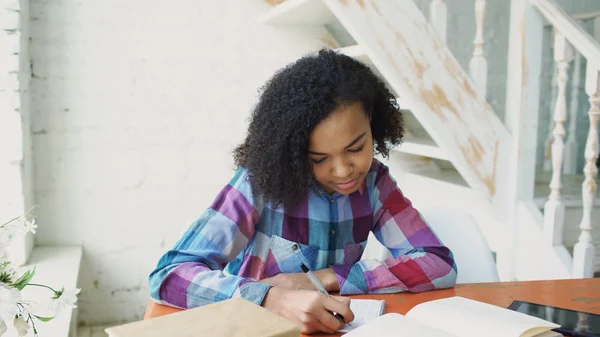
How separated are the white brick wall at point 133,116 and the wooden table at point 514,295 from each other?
4.88 ft

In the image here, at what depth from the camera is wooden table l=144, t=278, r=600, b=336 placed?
3.40ft

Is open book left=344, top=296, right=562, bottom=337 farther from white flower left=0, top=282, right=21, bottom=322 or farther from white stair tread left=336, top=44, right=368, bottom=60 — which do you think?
white stair tread left=336, top=44, right=368, bottom=60

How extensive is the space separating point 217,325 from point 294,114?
552 mm

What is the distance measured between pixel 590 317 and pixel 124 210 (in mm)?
1986

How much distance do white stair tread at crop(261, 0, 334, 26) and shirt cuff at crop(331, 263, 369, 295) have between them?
1.28m

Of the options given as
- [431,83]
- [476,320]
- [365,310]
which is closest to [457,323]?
[476,320]

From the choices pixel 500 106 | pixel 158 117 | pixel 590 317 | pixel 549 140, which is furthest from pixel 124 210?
pixel 549 140

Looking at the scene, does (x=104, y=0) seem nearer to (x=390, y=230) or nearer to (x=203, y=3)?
(x=203, y=3)

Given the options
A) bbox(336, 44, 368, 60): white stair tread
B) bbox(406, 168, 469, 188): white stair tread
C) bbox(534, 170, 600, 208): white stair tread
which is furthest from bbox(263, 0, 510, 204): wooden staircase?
bbox(406, 168, 469, 188): white stair tread

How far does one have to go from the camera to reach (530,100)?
79.7 inches

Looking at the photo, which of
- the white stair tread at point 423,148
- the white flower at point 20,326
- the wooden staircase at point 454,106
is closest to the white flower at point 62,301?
the white flower at point 20,326

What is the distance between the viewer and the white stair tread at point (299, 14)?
2184 mm

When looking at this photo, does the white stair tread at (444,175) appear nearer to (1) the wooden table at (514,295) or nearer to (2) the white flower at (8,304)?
(1) the wooden table at (514,295)

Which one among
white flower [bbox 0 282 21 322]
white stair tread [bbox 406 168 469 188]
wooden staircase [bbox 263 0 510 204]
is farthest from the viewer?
white stair tread [bbox 406 168 469 188]
